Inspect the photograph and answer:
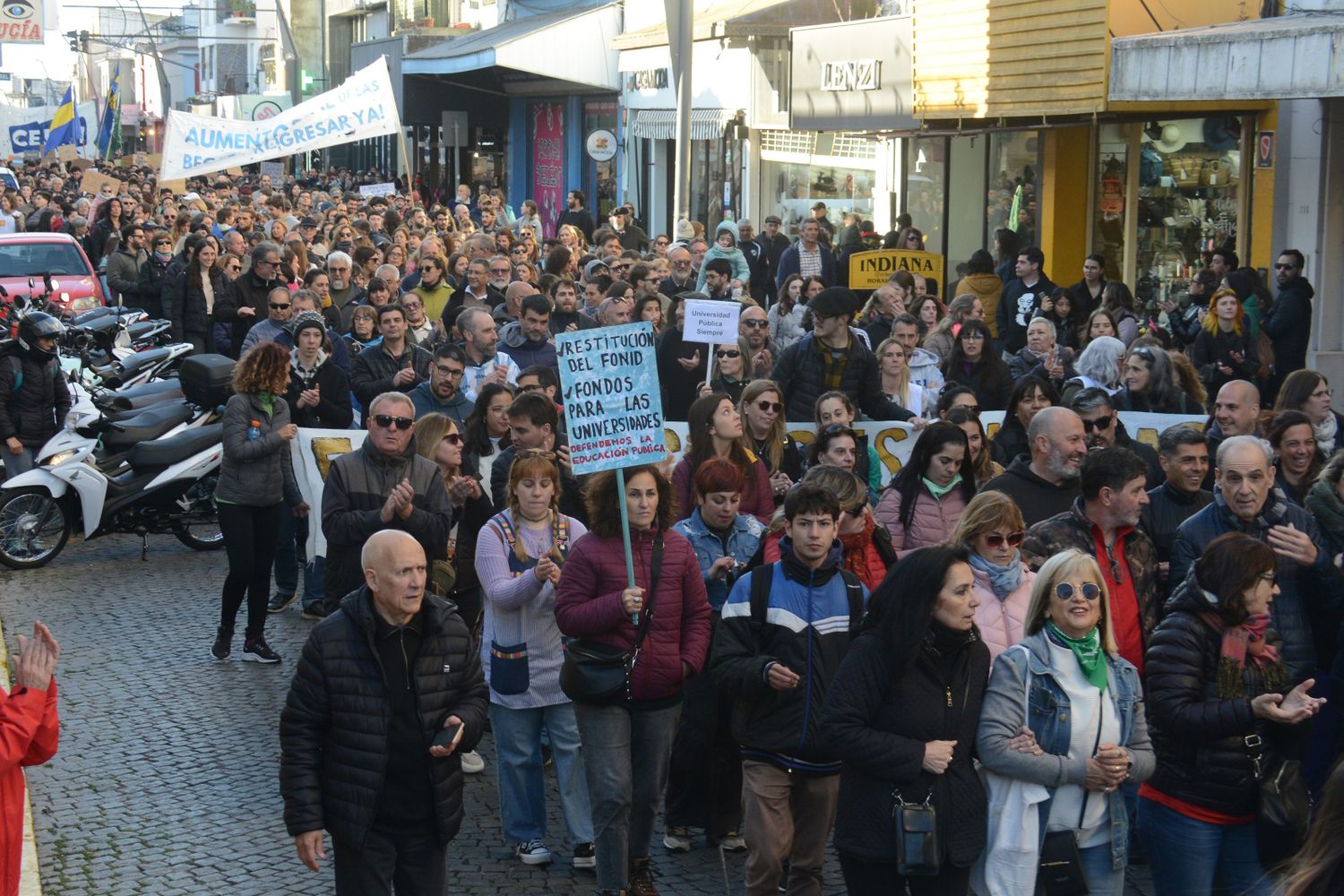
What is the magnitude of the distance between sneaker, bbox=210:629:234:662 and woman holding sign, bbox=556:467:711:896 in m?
3.90

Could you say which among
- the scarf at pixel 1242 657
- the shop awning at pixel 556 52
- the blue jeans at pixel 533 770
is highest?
the shop awning at pixel 556 52

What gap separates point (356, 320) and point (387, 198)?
18.0 m

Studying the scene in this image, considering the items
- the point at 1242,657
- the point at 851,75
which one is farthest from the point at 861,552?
the point at 851,75

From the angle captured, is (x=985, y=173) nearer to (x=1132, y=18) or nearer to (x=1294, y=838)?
(x=1132, y=18)

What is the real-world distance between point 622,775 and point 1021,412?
3554mm

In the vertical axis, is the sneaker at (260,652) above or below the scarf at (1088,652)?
below

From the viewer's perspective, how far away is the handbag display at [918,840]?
5.08m

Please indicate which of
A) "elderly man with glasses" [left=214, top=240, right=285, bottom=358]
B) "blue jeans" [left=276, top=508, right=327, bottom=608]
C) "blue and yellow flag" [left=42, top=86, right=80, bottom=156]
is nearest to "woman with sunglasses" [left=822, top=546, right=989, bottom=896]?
"blue jeans" [left=276, top=508, right=327, bottom=608]

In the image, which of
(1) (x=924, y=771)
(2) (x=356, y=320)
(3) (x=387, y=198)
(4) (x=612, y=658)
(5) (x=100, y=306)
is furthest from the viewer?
(3) (x=387, y=198)

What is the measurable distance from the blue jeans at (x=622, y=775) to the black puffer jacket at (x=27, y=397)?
7.43 meters

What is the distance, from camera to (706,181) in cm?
3328

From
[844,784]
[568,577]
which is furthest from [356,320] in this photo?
[844,784]

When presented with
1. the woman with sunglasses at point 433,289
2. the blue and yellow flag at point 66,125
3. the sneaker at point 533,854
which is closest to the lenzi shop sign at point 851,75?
the woman with sunglasses at point 433,289

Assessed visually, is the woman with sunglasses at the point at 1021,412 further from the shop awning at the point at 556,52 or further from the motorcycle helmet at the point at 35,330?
the shop awning at the point at 556,52
